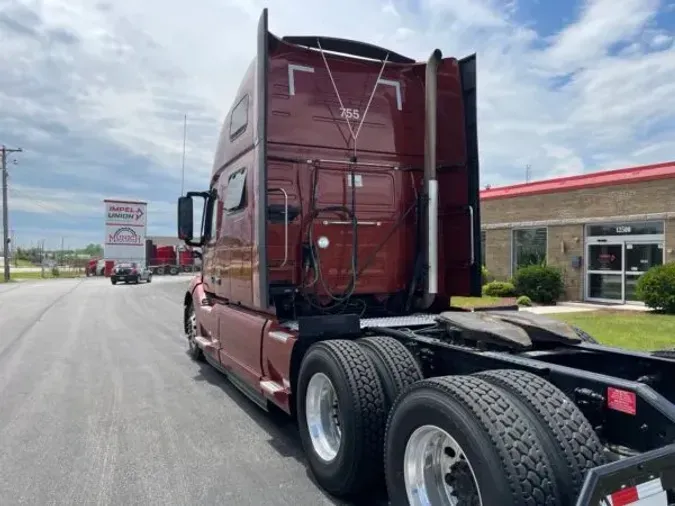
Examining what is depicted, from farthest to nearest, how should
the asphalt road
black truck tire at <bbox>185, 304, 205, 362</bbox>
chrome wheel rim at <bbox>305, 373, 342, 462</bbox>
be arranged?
black truck tire at <bbox>185, 304, 205, 362</bbox>, chrome wheel rim at <bbox>305, 373, 342, 462</bbox>, the asphalt road

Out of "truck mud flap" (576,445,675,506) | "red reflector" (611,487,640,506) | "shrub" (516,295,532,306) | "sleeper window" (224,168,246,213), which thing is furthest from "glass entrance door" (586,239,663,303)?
"red reflector" (611,487,640,506)

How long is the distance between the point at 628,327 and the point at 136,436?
387 inches

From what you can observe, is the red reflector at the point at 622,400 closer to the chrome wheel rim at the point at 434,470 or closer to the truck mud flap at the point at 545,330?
the chrome wheel rim at the point at 434,470

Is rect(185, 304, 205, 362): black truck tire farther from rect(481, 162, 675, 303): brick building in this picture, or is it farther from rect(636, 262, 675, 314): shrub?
rect(481, 162, 675, 303): brick building

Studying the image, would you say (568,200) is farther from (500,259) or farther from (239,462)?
→ (239,462)

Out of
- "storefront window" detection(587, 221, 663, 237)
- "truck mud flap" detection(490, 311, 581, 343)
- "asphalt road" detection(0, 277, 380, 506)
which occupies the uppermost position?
"storefront window" detection(587, 221, 663, 237)

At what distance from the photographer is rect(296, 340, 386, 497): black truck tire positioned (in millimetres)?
3576

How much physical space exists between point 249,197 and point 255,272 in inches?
32.4

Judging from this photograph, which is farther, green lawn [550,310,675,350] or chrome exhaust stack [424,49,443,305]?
green lawn [550,310,675,350]

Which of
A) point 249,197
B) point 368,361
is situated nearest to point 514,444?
point 368,361

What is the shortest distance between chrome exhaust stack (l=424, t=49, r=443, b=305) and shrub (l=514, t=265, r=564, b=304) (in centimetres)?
1303

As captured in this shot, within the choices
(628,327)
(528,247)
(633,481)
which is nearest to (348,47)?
(633,481)

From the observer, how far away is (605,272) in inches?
684

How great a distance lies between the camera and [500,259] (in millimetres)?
20781
